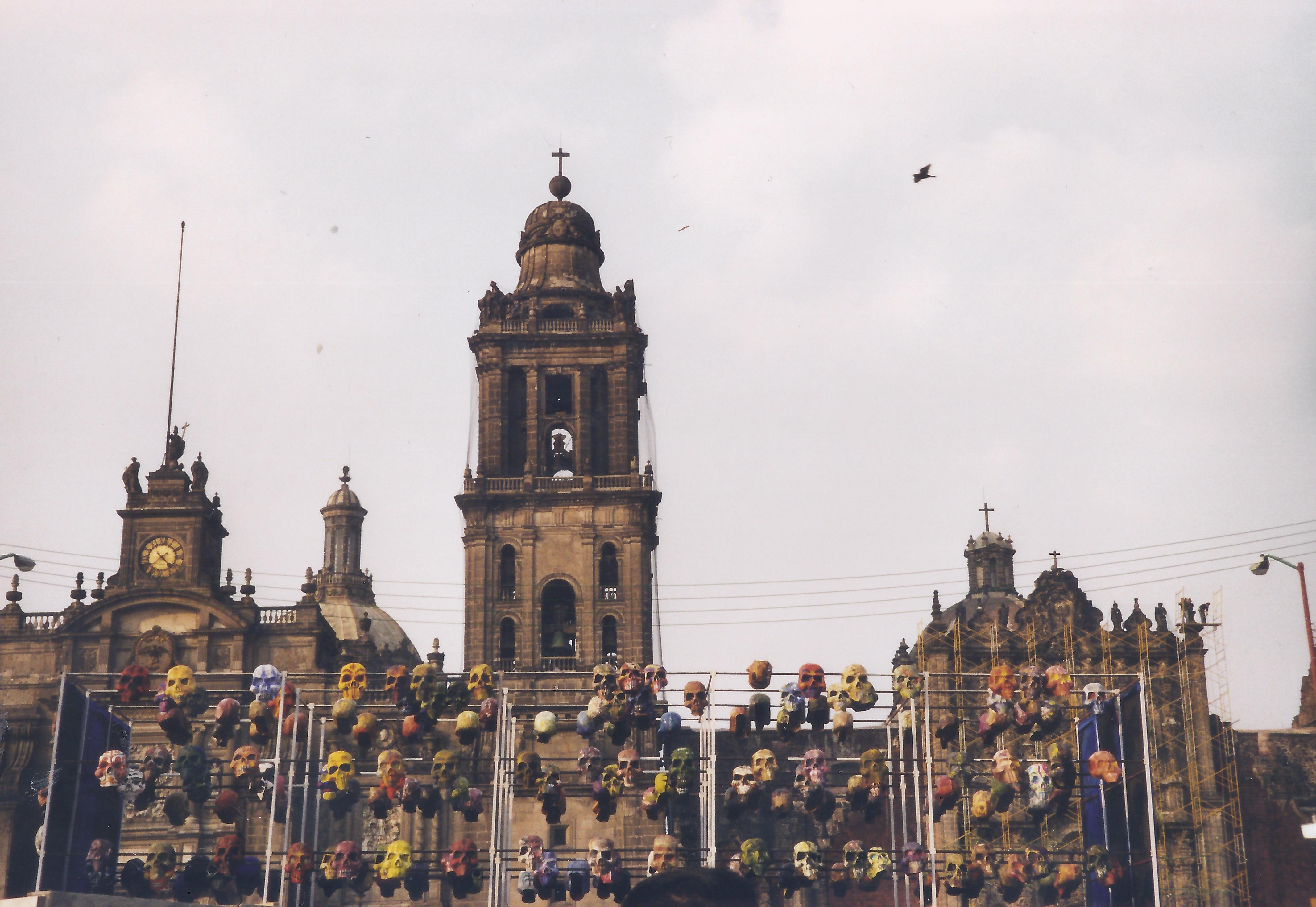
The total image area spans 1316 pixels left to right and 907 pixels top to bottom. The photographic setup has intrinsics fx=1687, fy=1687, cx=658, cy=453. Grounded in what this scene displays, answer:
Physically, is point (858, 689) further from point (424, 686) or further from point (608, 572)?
point (608, 572)

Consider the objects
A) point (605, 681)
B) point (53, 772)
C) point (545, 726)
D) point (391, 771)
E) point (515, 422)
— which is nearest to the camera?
point (53, 772)

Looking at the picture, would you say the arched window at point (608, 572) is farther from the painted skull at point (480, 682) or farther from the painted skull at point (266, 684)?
the painted skull at point (266, 684)

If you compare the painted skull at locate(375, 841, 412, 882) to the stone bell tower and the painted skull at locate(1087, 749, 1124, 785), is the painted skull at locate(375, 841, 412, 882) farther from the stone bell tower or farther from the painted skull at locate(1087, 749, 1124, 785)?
the stone bell tower

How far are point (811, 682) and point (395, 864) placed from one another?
30.3 ft

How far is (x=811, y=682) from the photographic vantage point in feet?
115

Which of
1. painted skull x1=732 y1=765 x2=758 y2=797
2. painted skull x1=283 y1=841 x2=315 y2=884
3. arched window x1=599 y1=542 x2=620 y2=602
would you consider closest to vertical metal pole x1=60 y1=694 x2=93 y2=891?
painted skull x1=283 y1=841 x2=315 y2=884

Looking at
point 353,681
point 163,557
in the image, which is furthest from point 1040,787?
point 163,557

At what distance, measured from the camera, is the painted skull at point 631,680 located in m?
35.6

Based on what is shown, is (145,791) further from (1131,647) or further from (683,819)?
(1131,647)

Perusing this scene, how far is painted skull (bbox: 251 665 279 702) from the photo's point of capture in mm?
34250

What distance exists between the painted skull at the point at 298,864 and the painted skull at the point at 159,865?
2.85 meters

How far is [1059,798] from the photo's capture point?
112 feet

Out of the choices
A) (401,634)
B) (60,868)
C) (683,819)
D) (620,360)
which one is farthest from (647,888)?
(401,634)

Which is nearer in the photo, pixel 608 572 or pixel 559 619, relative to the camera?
pixel 559 619
